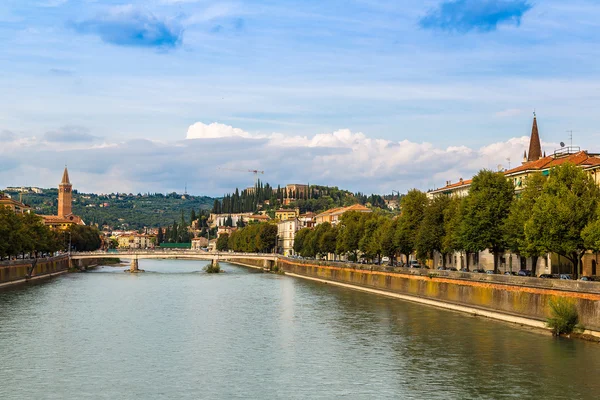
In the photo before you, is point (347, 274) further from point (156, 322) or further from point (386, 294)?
point (156, 322)

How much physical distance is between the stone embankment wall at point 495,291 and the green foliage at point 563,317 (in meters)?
0.35

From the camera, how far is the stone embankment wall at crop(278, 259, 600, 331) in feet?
134

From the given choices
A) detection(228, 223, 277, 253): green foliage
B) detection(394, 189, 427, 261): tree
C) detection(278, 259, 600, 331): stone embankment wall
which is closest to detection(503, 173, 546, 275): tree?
detection(278, 259, 600, 331): stone embankment wall

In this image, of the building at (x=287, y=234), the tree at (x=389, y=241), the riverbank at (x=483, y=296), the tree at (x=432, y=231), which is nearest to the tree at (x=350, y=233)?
the tree at (x=389, y=241)

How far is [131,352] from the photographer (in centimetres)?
4016

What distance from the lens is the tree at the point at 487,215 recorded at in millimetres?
62000

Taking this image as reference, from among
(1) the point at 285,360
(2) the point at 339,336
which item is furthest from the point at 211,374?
(2) the point at 339,336

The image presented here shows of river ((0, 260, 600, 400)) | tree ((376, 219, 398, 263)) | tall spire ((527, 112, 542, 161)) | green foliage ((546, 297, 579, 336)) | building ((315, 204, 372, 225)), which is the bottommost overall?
river ((0, 260, 600, 400))

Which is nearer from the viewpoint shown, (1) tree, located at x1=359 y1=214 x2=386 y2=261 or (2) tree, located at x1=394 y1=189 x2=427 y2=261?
(2) tree, located at x1=394 y1=189 x2=427 y2=261

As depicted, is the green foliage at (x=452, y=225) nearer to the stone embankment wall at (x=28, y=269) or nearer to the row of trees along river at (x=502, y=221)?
the row of trees along river at (x=502, y=221)

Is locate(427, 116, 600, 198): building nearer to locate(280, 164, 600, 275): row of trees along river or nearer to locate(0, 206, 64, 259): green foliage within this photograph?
locate(280, 164, 600, 275): row of trees along river

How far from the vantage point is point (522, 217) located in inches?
2163

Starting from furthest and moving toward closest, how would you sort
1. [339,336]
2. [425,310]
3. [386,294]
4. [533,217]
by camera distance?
[386,294], [425,310], [533,217], [339,336]

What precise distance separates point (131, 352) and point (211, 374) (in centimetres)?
721
